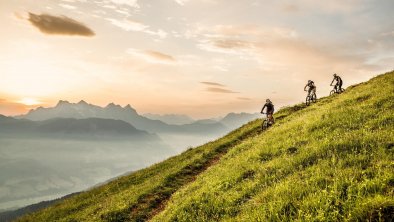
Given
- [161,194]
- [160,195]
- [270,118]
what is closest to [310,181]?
[160,195]

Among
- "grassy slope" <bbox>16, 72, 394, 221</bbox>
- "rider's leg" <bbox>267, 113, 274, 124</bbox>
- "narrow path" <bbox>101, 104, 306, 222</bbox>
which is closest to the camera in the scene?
"grassy slope" <bbox>16, 72, 394, 221</bbox>

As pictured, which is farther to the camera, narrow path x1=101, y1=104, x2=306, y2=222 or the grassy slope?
narrow path x1=101, y1=104, x2=306, y2=222

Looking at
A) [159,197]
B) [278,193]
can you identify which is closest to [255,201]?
[278,193]

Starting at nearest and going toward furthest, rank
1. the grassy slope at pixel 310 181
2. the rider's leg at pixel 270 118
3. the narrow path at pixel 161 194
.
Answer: the grassy slope at pixel 310 181, the narrow path at pixel 161 194, the rider's leg at pixel 270 118

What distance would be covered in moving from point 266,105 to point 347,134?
1854 cm

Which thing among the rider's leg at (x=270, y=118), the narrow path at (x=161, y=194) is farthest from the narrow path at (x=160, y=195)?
the rider's leg at (x=270, y=118)

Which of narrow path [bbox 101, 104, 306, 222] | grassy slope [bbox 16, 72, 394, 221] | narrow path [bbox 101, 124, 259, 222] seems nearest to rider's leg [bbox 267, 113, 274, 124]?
narrow path [bbox 101, 104, 306, 222]

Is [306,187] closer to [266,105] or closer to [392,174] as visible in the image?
[392,174]

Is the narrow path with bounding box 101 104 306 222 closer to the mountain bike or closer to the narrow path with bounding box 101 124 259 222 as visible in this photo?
the narrow path with bounding box 101 124 259 222

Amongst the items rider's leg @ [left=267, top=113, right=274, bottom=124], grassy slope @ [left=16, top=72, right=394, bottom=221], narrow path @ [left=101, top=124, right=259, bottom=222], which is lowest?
narrow path @ [left=101, top=124, right=259, bottom=222]

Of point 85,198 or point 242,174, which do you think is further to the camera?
point 85,198

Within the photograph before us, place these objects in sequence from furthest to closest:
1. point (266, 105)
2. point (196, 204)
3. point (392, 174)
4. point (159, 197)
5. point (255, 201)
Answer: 1. point (266, 105)
2. point (159, 197)
3. point (196, 204)
4. point (255, 201)
5. point (392, 174)

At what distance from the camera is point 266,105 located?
111ft

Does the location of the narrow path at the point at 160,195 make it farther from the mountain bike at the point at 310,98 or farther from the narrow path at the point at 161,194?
the mountain bike at the point at 310,98
